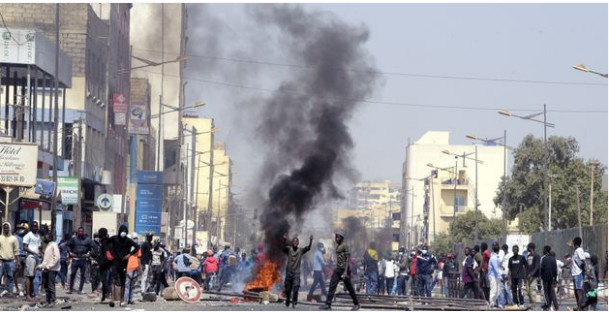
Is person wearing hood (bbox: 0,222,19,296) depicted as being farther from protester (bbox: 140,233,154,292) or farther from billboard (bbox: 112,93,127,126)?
billboard (bbox: 112,93,127,126)

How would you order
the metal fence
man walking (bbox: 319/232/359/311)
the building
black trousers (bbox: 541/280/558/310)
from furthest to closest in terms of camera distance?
1. the building
2. the metal fence
3. black trousers (bbox: 541/280/558/310)
4. man walking (bbox: 319/232/359/311)

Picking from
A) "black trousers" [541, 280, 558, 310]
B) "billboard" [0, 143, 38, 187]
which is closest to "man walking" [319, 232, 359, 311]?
"black trousers" [541, 280, 558, 310]

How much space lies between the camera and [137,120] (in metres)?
87.6

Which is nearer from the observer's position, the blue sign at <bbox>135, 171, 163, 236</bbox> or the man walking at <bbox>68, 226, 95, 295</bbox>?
the man walking at <bbox>68, 226, 95, 295</bbox>

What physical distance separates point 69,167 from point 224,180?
11429 cm

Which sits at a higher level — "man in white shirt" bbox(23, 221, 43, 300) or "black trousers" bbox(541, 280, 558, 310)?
"man in white shirt" bbox(23, 221, 43, 300)

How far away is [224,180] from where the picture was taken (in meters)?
183

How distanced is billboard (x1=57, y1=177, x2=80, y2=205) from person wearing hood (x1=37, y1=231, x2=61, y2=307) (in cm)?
2970

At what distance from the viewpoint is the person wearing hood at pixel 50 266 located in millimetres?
26734

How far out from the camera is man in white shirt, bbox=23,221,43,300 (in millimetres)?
29250

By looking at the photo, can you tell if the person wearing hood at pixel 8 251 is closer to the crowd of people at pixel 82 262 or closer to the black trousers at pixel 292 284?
the crowd of people at pixel 82 262

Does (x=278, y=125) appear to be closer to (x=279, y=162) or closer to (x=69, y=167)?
(x=279, y=162)

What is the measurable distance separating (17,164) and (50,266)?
592 inches

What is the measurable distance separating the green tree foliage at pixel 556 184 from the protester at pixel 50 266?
203ft
